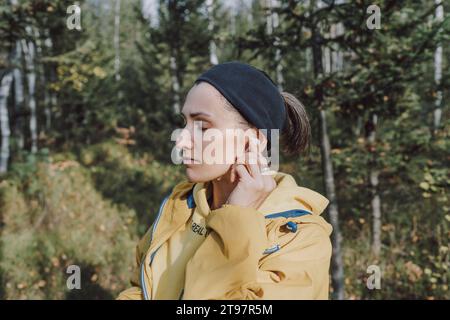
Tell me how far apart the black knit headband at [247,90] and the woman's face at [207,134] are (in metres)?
0.04

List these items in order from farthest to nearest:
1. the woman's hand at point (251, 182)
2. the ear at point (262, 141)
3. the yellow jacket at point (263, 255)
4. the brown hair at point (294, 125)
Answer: the brown hair at point (294, 125) < the ear at point (262, 141) < the woman's hand at point (251, 182) < the yellow jacket at point (263, 255)

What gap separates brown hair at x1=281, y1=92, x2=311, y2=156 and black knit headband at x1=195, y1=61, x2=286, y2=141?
0.90 ft

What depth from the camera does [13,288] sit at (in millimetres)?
5145

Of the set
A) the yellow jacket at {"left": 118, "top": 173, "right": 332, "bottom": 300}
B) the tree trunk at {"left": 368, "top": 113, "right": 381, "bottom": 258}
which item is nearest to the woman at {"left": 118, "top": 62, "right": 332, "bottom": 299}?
the yellow jacket at {"left": 118, "top": 173, "right": 332, "bottom": 300}

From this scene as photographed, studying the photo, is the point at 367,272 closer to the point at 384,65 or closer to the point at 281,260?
the point at 384,65

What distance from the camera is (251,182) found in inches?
64.2

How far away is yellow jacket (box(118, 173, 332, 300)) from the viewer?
4.53ft

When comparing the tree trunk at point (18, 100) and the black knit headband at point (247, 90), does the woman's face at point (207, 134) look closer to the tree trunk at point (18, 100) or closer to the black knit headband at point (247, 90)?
the black knit headband at point (247, 90)

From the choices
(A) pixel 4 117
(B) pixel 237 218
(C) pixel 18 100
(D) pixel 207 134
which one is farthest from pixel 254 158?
(C) pixel 18 100

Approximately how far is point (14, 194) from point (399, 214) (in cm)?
801

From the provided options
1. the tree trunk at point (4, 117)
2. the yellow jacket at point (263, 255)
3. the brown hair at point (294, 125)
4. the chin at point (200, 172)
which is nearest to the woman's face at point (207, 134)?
the chin at point (200, 172)

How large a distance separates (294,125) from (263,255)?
0.90m

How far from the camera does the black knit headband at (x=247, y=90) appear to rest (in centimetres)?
168

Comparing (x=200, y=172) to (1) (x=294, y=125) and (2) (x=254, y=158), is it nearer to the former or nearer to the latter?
(2) (x=254, y=158)
